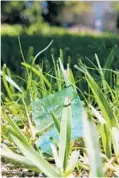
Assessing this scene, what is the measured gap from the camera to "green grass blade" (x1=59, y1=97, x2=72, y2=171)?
2.62 feet

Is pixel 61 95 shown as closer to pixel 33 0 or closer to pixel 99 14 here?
pixel 33 0

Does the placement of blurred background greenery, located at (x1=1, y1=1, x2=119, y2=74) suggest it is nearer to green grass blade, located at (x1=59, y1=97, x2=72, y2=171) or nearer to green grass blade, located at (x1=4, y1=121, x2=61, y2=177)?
green grass blade, located at (x1=59, y1=97, x2=72, y2=171)

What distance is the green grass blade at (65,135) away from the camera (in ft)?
2.62

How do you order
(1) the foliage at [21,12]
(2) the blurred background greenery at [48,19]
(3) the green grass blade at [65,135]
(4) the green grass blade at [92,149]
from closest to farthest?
(4) the green grass blade at [92,149] → (3) the green grass blade at [65,135] → (2) the blurred background greenery at [48,19] → (1) the foliage at [21,12]

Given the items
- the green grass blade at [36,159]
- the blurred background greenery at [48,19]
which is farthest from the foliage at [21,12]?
the green grass blade at [36,159]

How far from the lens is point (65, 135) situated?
2.72ft

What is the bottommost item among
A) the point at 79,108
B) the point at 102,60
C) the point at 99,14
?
the point at 99,14

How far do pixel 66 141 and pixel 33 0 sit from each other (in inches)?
843

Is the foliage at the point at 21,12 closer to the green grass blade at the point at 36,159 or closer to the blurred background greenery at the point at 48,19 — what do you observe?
the blurred background greenery at the point at 48,19

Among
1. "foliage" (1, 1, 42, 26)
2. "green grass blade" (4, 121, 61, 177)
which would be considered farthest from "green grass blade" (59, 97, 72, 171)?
"foliage" (1, 1, 42, 26)

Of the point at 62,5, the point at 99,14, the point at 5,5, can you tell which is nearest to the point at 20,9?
the point at 5,5

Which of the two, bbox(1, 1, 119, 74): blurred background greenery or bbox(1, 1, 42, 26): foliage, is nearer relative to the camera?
bbox(1, 1, 119, 74): blurred background greenery

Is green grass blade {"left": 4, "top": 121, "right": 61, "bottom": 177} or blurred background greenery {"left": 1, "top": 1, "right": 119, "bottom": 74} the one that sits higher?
green grass blade {"left": 4, "top": 121, "right": 61, "bottom": 177}

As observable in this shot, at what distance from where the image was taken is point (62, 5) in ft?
82.2
